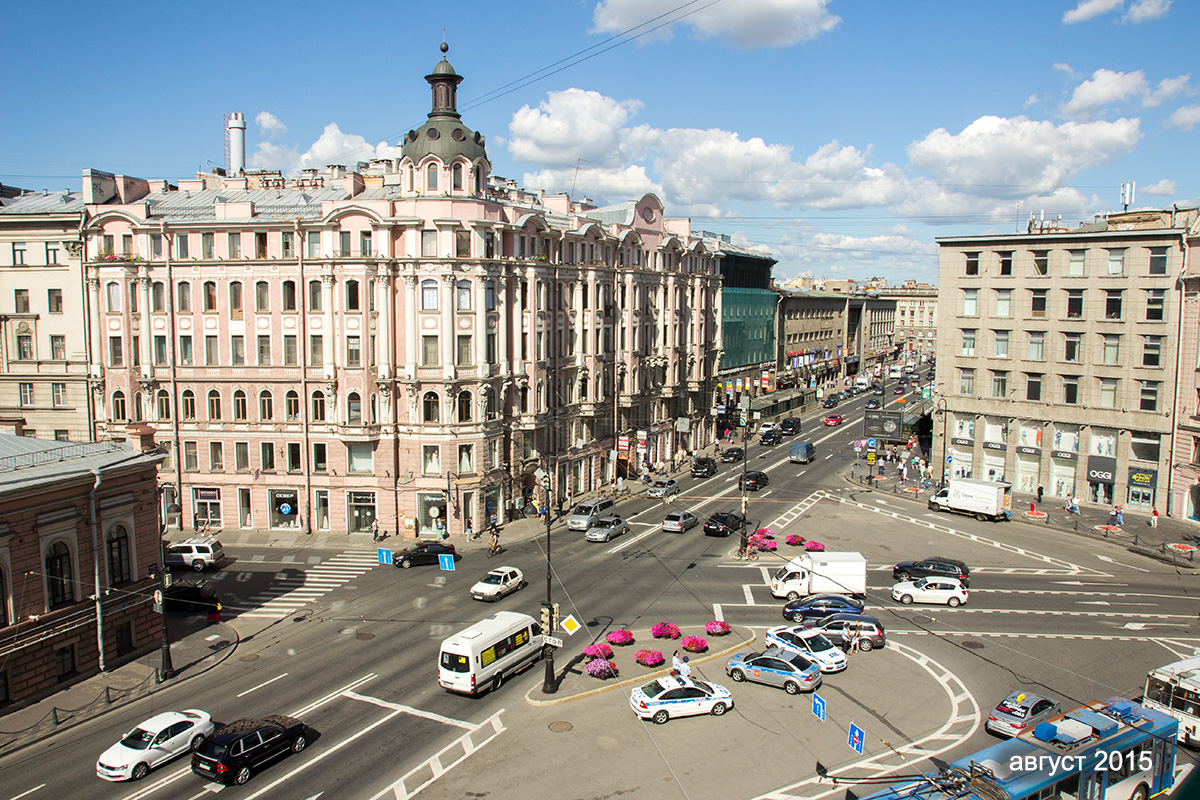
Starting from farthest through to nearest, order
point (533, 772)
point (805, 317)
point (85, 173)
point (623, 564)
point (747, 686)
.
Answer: point (805, 317)
point (85, 173)
point (623, 564)
point (747, 686)
point (533, 772)

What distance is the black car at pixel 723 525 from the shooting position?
60.6 m

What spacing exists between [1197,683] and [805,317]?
125102 millimetres

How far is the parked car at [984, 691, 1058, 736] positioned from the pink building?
3878 cm

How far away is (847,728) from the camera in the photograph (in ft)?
102

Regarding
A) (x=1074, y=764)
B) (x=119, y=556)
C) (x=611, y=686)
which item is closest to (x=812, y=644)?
(x=611, y=686)

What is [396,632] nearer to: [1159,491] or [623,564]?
[623,564]

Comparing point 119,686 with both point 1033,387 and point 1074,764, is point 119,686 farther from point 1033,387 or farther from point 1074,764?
point 1033,387

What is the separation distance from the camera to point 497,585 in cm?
4622

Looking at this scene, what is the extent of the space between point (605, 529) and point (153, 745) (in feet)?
114

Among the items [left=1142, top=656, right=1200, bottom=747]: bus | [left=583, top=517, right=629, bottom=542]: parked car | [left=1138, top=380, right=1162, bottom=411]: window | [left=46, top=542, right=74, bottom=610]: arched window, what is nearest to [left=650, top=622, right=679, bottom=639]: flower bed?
[left=1142, top=656, right=1200, bottom=747]: bus

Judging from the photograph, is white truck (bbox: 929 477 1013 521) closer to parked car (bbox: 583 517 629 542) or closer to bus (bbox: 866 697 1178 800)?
parked car (bbox: 583 517 629 542)

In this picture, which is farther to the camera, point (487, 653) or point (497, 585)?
point (497, 585)

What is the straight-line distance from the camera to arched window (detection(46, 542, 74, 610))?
3525 centimetres

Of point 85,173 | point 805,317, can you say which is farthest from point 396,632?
point 805,317
